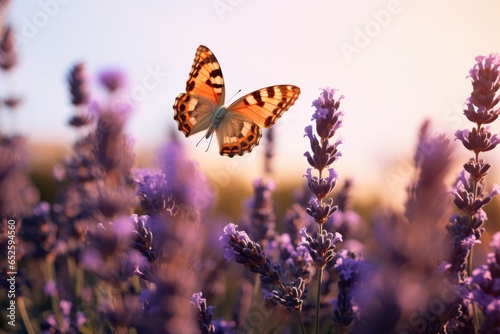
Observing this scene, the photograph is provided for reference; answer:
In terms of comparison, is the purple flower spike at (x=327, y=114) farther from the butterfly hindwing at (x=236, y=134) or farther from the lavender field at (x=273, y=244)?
the butterfly hindwing at (x=236, y=134)

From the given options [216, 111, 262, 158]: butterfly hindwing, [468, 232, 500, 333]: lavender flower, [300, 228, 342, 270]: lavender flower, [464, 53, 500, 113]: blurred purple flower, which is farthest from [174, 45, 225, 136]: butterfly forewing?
[468, 232, 500, 333]: lavender flower

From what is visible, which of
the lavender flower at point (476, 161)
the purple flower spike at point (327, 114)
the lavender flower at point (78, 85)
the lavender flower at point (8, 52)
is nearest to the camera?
the lavender flower at point (476, 161)

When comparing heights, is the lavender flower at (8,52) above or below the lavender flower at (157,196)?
above

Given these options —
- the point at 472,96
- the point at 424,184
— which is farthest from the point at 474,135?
Result: the point at 424,184

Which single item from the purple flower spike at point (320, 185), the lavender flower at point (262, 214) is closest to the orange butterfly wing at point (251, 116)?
the lavender flower at point (262, 214)

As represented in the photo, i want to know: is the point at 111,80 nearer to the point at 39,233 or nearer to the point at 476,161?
the point at 39,233

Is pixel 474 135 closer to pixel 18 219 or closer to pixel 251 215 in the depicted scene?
pixel 251 215

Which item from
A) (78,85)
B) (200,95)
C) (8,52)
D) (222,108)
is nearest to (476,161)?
(222,108)

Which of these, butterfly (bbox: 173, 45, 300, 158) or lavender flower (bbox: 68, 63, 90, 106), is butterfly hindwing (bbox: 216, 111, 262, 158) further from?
lavender flower (bbox: 68, 63, 90, 106)
